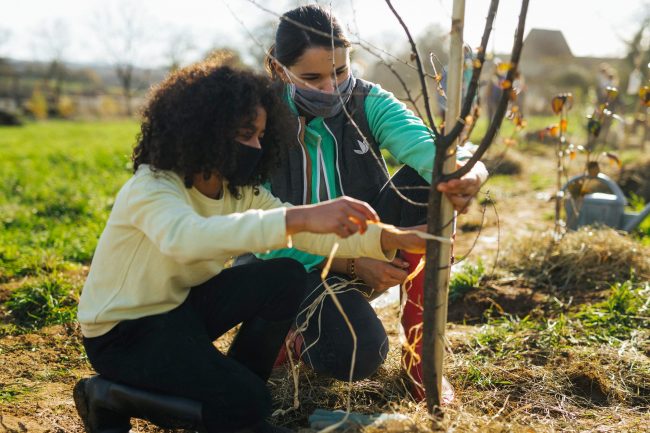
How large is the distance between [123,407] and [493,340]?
161 centimetres

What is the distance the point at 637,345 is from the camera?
2.80 m

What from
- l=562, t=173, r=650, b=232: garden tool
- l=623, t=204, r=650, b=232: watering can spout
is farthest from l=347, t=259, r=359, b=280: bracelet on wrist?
l=623, t=204, r=650, b=232: watering can spout

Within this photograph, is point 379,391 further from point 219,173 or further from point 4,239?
point 4,239

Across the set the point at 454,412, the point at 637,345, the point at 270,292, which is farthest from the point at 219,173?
the point at 637,345

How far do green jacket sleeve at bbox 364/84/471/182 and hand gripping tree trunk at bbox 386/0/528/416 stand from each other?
42 cm

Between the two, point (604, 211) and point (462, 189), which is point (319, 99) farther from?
point (604, 211)

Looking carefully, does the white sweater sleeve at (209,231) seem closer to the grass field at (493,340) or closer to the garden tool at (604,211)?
the grass field at (493,340)

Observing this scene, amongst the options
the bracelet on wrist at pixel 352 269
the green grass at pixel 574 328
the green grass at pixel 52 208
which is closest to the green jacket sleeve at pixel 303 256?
the bracelet on wrist at pixel 352 269

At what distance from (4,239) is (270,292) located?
3077 millimetres

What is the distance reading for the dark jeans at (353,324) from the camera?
7.71ft

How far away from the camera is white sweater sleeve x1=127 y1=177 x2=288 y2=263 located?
5.77 ft

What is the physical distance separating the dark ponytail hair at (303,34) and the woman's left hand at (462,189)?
0.76 m

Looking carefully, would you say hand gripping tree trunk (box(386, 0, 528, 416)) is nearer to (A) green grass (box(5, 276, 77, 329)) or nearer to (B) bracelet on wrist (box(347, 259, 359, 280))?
(B) bracelet on wrist (box(347, 259, 359, 280))

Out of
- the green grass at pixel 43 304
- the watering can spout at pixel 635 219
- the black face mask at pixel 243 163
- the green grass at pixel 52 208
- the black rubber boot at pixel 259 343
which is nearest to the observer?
the black face mask at pixel 243 163
